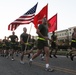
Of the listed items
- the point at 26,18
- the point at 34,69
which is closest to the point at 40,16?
the point at 26,18

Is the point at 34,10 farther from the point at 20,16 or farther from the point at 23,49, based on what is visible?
the point at 23,49

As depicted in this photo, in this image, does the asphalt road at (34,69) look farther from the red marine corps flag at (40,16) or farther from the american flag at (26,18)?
the american flag at (26,18)

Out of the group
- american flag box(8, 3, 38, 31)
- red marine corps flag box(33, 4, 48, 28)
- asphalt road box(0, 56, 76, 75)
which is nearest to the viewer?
asphalt road box(0, 56, 76, 75)

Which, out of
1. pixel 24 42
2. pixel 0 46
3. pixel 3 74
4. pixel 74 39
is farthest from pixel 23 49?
pixel 0 46

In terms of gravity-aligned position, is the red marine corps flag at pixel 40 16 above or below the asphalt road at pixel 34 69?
above

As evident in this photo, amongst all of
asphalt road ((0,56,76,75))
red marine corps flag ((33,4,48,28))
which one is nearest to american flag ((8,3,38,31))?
red marine corps flag ((33,4,48,28))

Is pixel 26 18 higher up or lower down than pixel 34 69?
higher up

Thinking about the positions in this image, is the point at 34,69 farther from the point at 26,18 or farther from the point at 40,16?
the point at 26,18

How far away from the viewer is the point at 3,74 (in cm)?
919

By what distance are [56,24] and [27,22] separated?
5.91 metres

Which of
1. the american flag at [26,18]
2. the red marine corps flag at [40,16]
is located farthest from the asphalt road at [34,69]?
the american flag at [26,18]

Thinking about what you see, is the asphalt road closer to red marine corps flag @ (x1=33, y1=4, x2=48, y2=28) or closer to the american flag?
red marine corps flag @ (x1=33, y1=4, x2=48, y2=28)

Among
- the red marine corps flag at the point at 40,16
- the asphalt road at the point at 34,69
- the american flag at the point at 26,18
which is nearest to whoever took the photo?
the asphalt road at the point at 34,69

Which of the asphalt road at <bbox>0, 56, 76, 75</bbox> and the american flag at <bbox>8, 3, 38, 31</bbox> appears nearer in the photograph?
the asphalt road at <bbox>0, 56, 76, 75</bbox>
